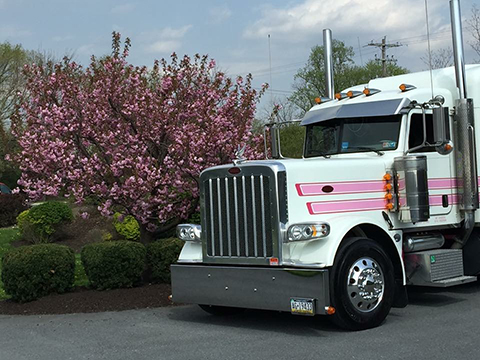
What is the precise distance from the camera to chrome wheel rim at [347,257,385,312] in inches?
304

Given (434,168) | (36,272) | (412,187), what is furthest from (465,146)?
(36,272)

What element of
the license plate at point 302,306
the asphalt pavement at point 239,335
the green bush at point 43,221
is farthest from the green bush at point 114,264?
the green bush at point 43,221

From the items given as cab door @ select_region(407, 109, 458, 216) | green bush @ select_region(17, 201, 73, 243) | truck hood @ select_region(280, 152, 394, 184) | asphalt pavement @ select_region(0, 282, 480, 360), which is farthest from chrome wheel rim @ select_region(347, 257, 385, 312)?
green bush @ select_region(17, 201, 73, 243)

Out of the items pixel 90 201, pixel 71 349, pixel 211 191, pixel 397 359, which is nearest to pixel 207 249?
pixel 211 191

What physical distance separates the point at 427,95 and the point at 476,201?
155 centimetres

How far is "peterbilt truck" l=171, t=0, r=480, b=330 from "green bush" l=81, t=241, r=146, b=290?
2.09 m

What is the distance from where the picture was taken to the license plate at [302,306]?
7.37 m

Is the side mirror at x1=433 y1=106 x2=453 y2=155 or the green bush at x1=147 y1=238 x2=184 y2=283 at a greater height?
the side mirror at x1=433 y1=106 x2=453 y2=155

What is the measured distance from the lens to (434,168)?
9.19 metres

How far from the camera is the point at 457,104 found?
31.0ft

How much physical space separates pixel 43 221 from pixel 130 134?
32.7 feet

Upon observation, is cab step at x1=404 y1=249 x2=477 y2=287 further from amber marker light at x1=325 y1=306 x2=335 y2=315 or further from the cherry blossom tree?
the cherry blossom tree

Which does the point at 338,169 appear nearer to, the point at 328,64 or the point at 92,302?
the point at 328,64

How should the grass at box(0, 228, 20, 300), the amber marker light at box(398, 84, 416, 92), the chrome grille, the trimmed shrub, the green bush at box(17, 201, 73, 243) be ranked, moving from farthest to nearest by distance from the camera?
the trimmed shrub
the green bush at box(17, 201, 73, 243)
the grass at box(0, 228, 20, 300)
the amber marker light at box(398, 84, 416, 92)
the chrome grille
